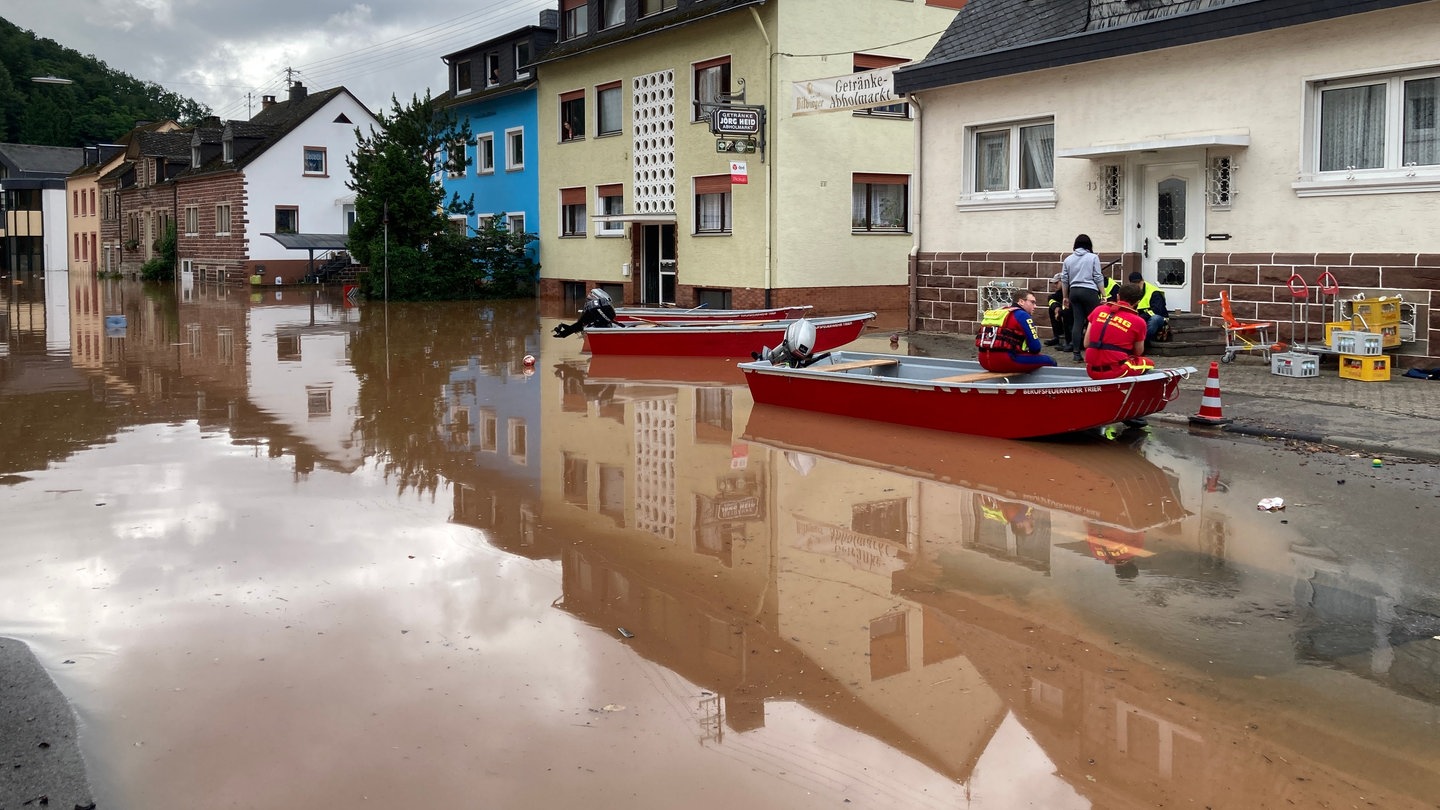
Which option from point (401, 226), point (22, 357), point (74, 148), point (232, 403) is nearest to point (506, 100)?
point (401, 226)

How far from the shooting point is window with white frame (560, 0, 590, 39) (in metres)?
33.3

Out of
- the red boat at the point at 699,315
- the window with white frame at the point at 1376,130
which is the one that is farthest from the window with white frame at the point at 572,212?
the window with white frame at the point at 1376,130

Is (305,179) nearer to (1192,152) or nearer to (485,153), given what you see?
(485,153)

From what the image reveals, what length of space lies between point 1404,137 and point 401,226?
27.8 metres

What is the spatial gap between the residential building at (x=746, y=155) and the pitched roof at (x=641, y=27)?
6 cm

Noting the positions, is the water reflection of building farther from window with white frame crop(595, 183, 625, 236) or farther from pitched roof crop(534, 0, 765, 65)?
window with white frame crop(595, 183, 625, 236)

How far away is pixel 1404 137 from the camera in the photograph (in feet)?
46.5

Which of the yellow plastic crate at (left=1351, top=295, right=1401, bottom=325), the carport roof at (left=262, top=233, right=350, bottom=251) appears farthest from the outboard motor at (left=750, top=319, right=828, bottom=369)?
the carport roof at (left=262, top=233, right=350, bottom=251)

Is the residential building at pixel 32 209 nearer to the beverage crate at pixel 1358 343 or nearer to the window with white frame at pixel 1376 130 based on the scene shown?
the window with white frame at pixel 1376 130

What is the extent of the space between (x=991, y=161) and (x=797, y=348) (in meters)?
7.76

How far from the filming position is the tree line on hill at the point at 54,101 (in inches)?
3666

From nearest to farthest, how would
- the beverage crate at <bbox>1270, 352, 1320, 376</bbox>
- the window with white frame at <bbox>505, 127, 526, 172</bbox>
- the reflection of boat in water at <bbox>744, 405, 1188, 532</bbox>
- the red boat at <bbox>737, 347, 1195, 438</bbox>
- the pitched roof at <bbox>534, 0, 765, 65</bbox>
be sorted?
the reflection of boat in water at <bbox>744, 405, 1188, 532</bbox> < the red boat at <bbox>737, 347, 1195, 438</bbox> < the beverage crate at <bbox>1270, 352, 1320, 376</bbox> < the pitched roof at <bbox>534, 0, 765, 65</bbox> < the window with white frame at <bbox>505, 127, 526, 172</bbox>

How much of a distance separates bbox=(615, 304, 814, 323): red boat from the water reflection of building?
9.61 meters

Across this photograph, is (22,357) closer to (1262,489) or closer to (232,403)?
(232,403)
